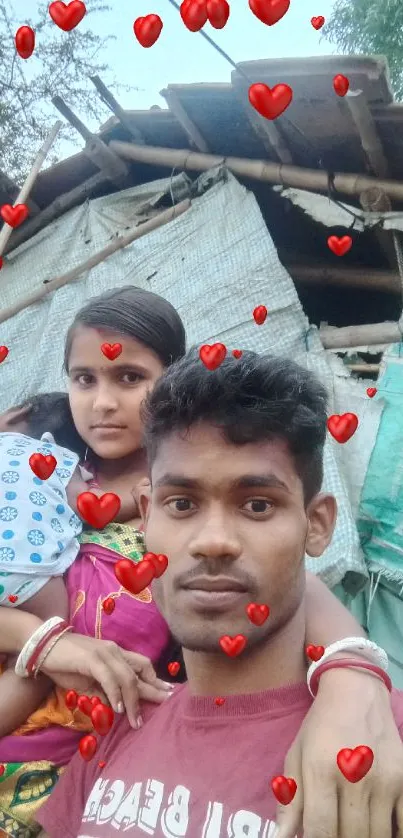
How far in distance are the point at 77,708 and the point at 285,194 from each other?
3.08m

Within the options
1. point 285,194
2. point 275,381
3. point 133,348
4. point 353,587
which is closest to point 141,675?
point 275,381

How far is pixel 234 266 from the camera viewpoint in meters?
3.74

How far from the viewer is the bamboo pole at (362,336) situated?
325 cm

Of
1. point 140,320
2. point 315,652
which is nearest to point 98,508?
point 140,320

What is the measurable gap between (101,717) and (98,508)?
0.49 m

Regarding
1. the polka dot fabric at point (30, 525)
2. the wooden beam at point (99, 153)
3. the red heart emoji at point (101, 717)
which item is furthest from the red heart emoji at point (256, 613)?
the wooden beam at point (99, 153)

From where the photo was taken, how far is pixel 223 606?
1164 millimetres

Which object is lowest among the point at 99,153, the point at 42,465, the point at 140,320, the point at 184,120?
the point at 42,465

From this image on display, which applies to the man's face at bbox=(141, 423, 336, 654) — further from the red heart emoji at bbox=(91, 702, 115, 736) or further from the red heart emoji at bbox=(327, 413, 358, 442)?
the red heart emoji at bbox=(327, 413, 358, 442)

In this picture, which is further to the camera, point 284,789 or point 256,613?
point 256,613

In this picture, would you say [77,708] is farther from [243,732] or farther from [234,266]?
[234,266]

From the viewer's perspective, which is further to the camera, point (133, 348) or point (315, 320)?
point (315, 320)
